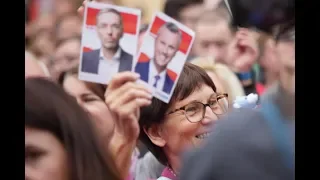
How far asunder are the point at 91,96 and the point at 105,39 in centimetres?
26

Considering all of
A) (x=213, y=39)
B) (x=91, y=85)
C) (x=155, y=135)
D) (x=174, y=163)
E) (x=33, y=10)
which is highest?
(x=33, y=10)

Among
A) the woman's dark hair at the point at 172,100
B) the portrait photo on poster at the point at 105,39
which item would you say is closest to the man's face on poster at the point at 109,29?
the portrait photo on poster at the point at 105,39

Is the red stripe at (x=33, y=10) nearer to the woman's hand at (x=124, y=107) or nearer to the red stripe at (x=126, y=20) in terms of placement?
the red stripe at (x=126, y=20)

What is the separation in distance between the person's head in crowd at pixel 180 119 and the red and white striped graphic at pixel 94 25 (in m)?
0.29

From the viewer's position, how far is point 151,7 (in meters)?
2.12

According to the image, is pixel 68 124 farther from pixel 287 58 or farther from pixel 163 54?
pixel 287 58

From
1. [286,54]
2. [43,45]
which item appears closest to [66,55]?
[43,45]

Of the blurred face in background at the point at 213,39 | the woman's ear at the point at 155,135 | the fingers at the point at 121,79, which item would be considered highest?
the blurred face in background at the point at 213,39

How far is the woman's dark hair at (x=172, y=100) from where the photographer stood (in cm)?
214

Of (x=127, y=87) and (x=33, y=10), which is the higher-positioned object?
(x=33, y=10)

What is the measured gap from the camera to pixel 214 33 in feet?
7.23

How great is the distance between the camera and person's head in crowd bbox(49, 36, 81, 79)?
2.09m
